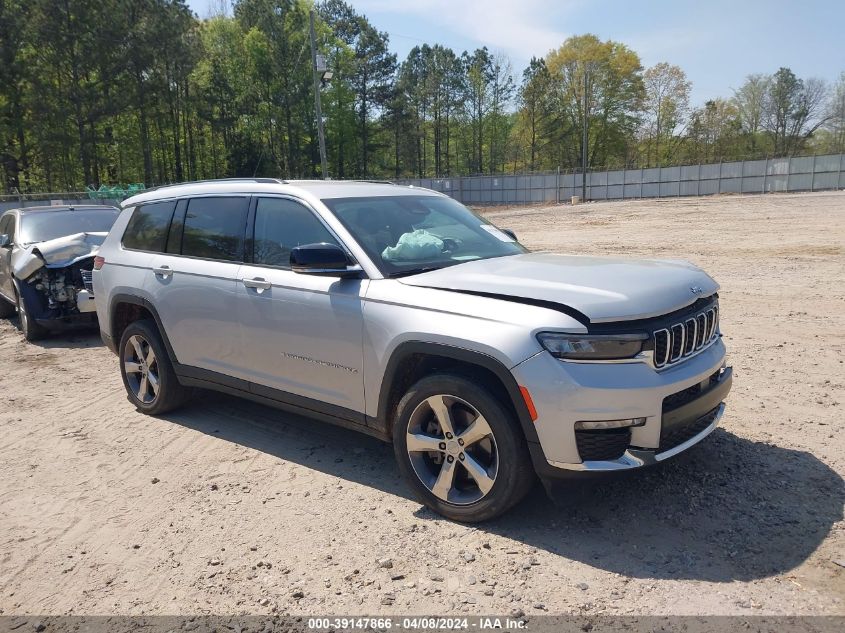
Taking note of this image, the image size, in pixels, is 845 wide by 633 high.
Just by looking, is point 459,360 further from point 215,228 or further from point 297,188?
point 215,228

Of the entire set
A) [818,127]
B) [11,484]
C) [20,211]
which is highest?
[818,127]

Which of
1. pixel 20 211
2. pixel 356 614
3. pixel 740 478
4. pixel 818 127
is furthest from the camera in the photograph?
pixel 818 127

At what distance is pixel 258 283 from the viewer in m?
4.33

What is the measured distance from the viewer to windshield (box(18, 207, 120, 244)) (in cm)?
941

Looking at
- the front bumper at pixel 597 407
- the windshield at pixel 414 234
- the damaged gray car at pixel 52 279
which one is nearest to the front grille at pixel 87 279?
the damaged gray car at pixel 52 279

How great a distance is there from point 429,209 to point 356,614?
285 centimetres

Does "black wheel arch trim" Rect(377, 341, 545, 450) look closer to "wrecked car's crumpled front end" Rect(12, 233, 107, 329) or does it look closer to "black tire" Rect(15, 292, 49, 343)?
"wrecked car's crumpled front end" Rect(12, 233, 107, 329)

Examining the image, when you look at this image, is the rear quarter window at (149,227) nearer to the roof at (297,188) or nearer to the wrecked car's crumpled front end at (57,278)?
the roof at (297,188)

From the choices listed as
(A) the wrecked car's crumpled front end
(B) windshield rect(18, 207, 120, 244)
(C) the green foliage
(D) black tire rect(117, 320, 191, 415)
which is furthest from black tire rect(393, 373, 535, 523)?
(C) the green foliage

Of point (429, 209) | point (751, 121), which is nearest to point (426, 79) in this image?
point (751, 121)

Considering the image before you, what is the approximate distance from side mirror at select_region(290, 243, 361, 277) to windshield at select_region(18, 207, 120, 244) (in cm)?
732

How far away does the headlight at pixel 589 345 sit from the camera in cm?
306

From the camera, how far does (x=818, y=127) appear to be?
63.8 m

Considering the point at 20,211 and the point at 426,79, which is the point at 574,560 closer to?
the point at 20,211
